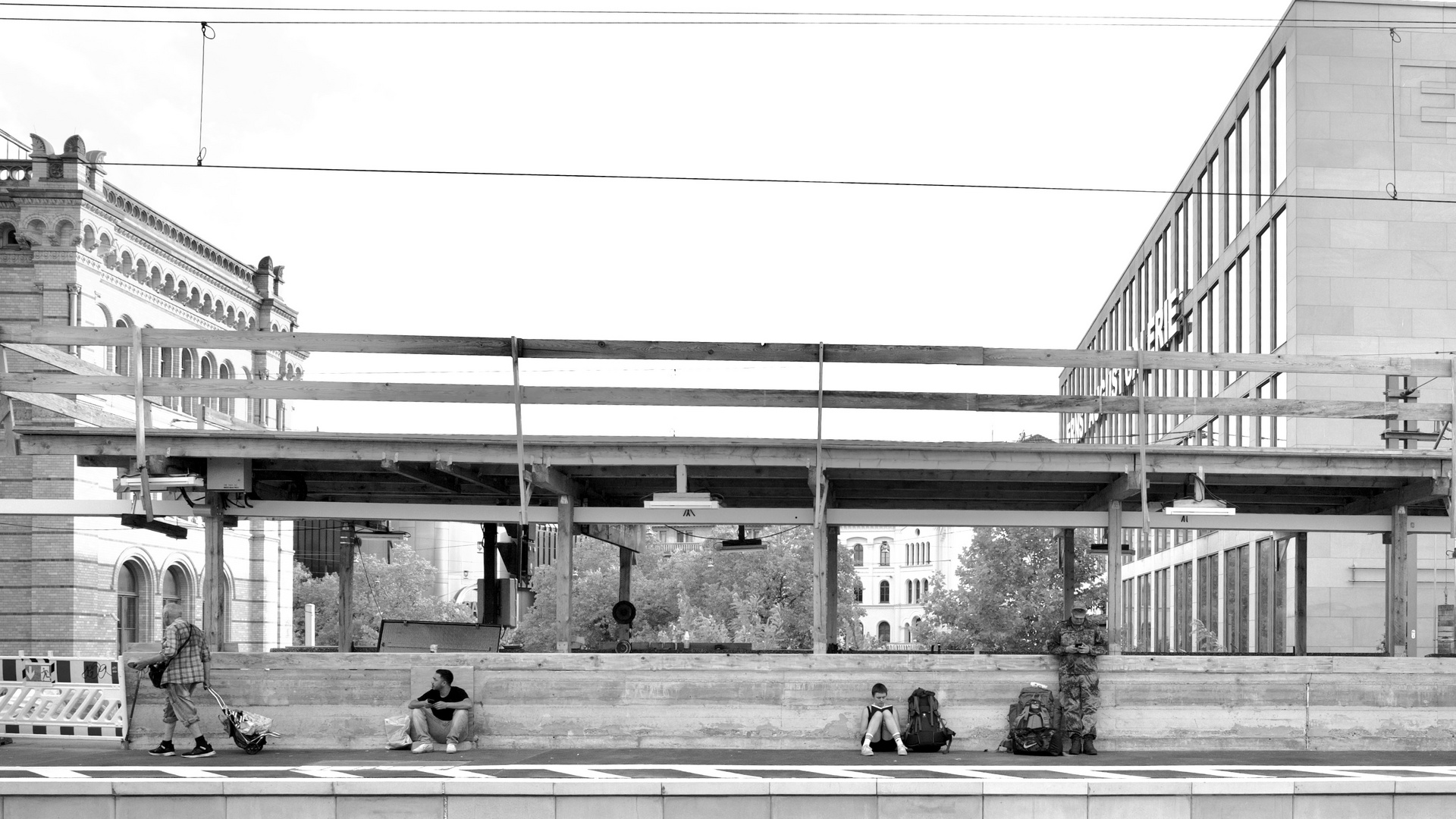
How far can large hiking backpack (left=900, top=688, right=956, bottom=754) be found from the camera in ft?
49.9

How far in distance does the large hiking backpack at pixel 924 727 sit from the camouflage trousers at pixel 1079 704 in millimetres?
1227

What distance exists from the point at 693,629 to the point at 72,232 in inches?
1643

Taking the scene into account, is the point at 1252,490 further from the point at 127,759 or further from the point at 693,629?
the point at 693,629

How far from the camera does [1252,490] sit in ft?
65.8

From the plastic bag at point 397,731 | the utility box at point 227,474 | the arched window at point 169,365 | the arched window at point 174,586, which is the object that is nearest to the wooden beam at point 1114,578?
the plastic bag at point 397,731

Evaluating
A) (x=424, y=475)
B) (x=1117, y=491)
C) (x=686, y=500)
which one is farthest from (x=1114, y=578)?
(x=424, y=475)

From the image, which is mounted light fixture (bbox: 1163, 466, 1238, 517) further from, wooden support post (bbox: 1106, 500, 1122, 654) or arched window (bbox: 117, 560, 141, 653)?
arched window (bbox: 117, 560, 141, 653)

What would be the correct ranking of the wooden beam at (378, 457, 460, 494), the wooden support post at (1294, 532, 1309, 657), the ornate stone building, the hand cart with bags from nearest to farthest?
the hand cart with bags
the wooden beam at (378, 457, 460, 494)
the wooden support post at (1294, 532, 1309, 657)
the ornate stone building

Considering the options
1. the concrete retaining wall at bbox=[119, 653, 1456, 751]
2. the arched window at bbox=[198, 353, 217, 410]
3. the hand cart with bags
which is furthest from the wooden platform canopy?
the arched window at bbox=[198, 353, 217, 410]

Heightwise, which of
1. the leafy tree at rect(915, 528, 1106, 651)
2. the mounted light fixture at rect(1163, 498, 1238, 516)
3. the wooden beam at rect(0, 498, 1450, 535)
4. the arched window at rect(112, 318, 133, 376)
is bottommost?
the leafy tree at rect(915, 528, 1106, 651)

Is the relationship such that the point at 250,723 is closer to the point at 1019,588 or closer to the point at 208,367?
the point at 208,367

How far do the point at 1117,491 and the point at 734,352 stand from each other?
16.9 feet

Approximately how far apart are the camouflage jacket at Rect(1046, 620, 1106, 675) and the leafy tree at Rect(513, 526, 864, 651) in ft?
146

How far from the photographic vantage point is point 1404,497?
58.6 feet
